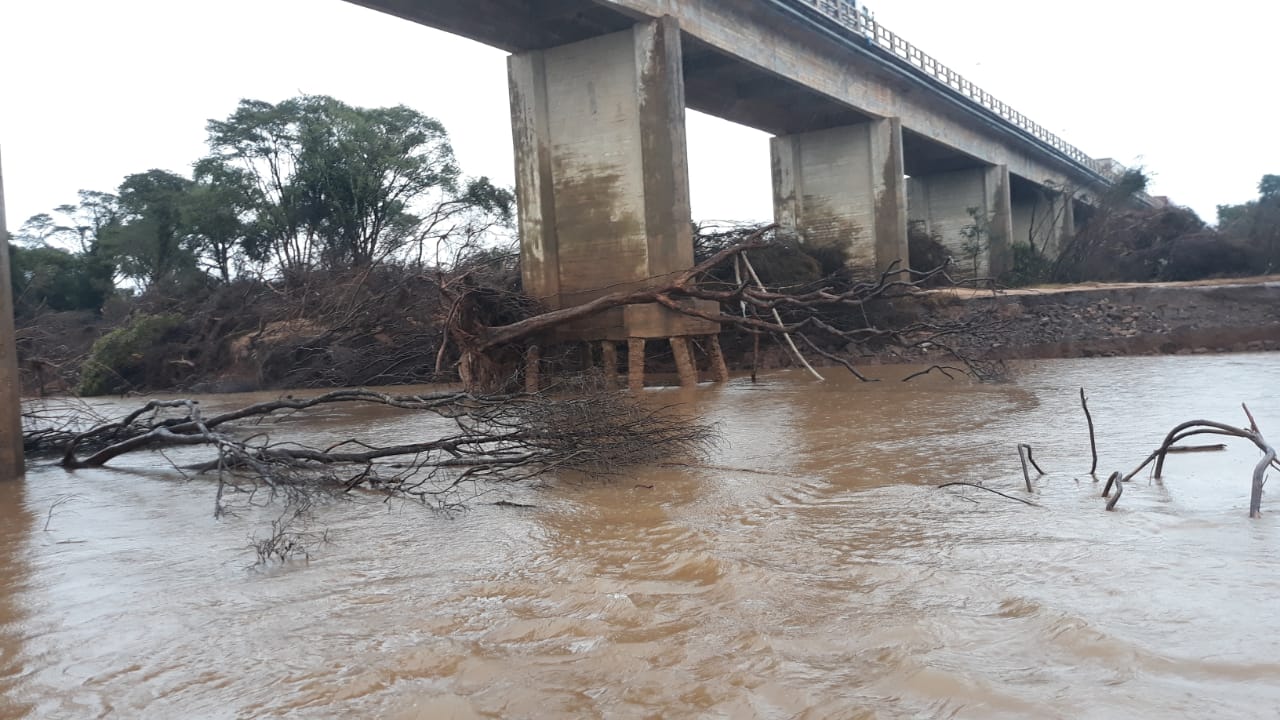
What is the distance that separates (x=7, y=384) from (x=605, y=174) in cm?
1047

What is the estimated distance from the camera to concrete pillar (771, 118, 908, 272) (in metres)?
27.0

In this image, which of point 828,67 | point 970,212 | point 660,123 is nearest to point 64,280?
point 660,123

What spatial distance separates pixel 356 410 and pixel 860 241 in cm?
1711

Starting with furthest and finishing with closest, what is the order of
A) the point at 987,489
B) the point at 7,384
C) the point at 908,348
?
the point at 908,348 → the point at 7,384 → the point at 987,489

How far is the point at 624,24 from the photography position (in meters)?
16.9

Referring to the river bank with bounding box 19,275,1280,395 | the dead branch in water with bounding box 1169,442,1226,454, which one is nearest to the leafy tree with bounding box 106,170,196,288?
the river bank with bounding box 19,275,1280,395

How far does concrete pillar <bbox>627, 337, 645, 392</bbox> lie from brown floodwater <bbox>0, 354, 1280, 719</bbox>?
8224mm

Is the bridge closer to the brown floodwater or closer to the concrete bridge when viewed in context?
the concrete bridge

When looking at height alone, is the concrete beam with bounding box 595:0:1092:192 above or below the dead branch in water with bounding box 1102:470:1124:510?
above

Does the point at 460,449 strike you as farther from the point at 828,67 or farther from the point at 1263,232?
the point at 1263,232

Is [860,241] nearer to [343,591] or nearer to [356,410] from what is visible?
[356,410]

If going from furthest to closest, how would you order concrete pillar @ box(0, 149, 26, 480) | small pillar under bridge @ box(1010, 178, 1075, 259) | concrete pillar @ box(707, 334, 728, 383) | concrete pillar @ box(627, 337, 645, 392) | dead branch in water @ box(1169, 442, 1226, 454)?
small pillar under bridge @ box(1010, 178, 1075, 259), concrete pillar @ box(707, 334, 728, 383), concrete pillar @ box(627, 337, 645, 392), concrete pillar @ box(0, 149, 26, 480), dead branch in water @ box(1169, 442, 1226, 454)

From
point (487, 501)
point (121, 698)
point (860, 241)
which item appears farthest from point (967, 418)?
point (860, 241)

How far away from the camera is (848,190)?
27.6 metres
